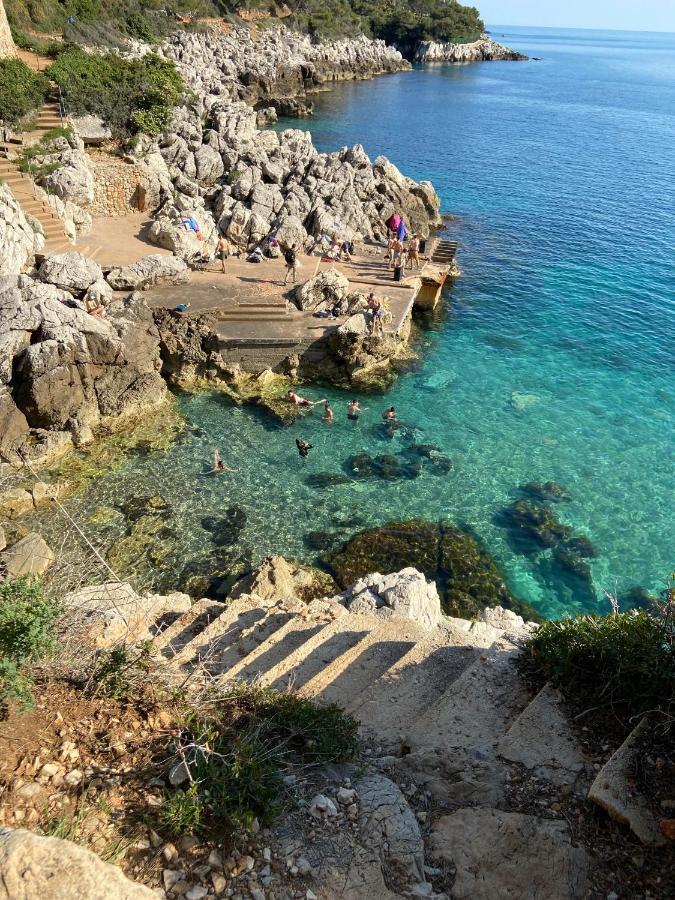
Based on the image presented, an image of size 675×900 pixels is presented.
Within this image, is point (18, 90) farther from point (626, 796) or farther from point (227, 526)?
point (626, 796)

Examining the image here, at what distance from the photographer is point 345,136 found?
2494 inches

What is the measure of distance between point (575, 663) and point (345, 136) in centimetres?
6619

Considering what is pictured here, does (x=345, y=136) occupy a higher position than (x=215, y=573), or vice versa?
(x=345, y=136)

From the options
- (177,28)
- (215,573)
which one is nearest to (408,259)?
(215,573)

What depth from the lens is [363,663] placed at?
1091 cm

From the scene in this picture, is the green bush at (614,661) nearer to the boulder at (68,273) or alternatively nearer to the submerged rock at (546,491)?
the submerged rock at (546,491)

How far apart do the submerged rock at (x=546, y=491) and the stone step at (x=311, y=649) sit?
982 cm

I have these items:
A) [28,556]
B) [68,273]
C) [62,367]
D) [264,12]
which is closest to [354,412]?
[62,367]

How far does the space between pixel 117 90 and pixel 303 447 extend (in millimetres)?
31747

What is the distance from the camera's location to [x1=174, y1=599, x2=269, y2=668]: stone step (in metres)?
11.1

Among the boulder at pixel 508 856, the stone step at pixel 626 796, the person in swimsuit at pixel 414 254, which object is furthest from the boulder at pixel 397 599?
the person in swimsuit at pixel 414 254

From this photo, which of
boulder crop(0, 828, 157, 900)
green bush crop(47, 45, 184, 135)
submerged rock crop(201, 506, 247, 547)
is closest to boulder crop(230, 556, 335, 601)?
submerged rock crop(201, 506, 247, 547)

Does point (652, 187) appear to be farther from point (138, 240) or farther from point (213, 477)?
point (213, 477)

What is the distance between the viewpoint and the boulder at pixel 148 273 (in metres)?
25.1
